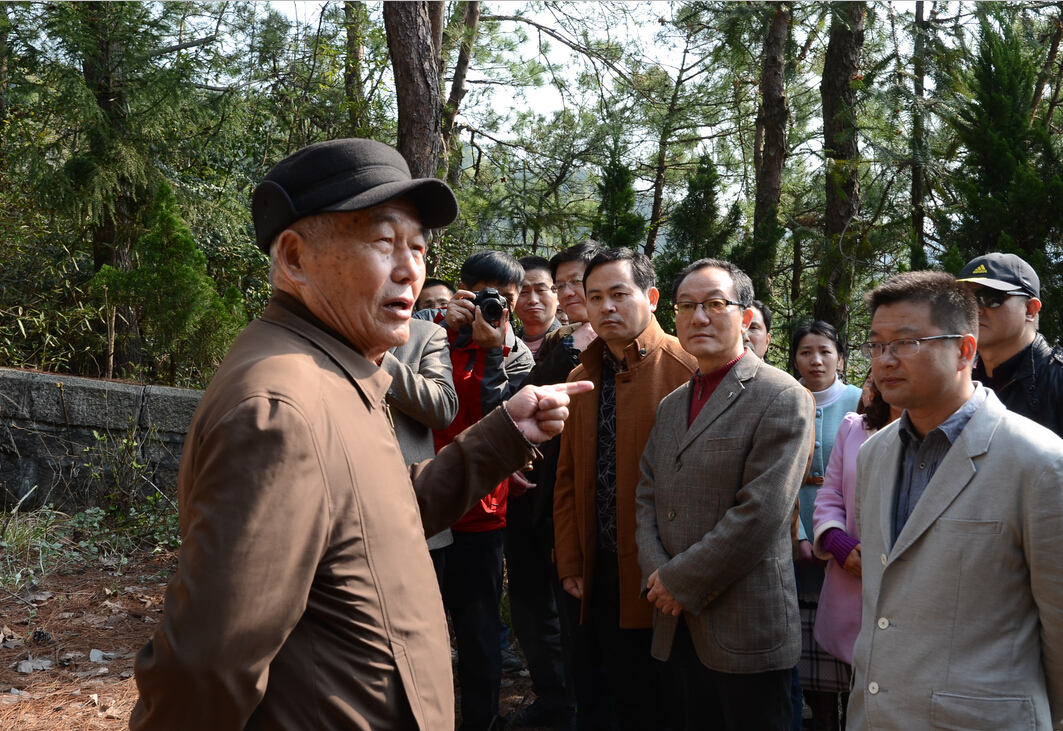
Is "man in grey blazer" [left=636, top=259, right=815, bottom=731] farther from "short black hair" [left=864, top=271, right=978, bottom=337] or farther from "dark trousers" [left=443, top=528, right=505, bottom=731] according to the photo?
"dark trousers" [left=443, top=528, right=505, bottom=731]

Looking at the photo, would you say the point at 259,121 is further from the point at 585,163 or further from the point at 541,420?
the point at 541,420

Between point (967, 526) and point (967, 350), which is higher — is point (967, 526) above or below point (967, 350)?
below

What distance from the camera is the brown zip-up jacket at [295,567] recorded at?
3.77 feet

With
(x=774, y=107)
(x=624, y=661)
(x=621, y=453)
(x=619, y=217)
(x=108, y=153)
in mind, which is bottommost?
(x=624, y=661)

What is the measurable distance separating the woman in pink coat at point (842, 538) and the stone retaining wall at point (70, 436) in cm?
469

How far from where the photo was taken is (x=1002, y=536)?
189 cm

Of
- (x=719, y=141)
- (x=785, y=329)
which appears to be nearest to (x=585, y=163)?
(x=719, y=141)

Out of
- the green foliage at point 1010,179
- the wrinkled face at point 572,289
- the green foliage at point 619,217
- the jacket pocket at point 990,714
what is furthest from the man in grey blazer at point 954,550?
the green foliage at point 619,217

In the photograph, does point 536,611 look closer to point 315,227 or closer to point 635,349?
point 635,349

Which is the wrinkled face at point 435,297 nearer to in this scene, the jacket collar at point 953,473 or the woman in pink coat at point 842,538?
the woman in pink coat at point 842,538

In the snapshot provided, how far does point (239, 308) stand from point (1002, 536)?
5.83 metres

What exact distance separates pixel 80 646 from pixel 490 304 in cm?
287

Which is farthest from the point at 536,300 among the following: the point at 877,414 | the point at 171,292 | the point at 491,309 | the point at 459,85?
the point at 459,85

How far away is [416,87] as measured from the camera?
570 cm
